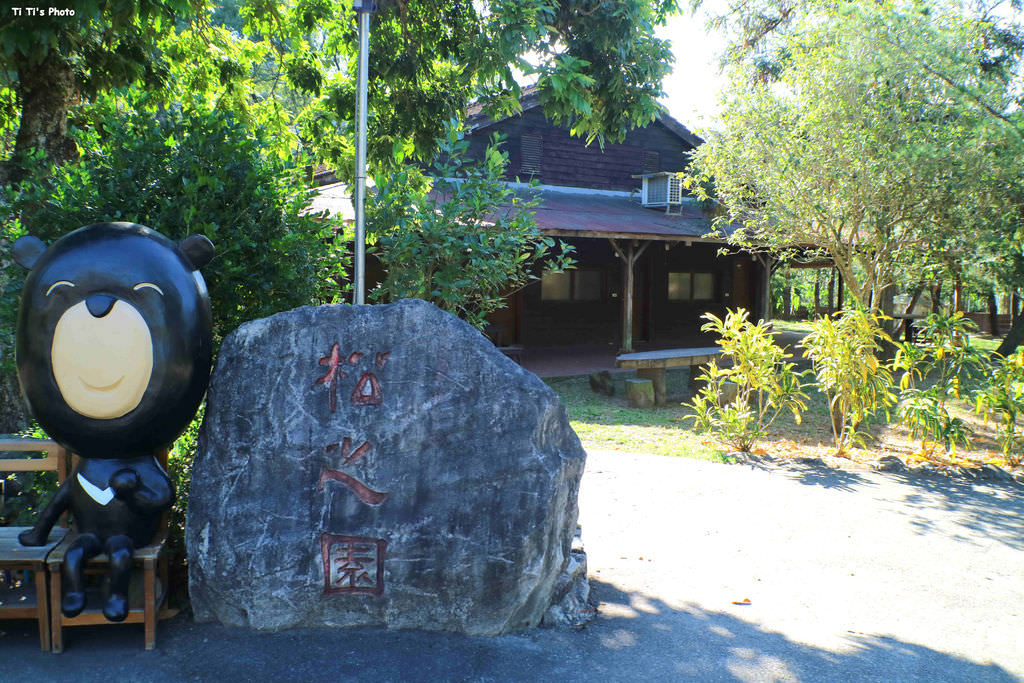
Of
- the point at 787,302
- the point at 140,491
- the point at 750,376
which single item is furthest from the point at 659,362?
the point at 787,302

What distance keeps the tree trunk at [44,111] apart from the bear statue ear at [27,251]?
2.98 meters

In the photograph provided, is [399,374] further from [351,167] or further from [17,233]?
[351,167]

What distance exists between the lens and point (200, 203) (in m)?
3.88

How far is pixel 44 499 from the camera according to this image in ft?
13.2

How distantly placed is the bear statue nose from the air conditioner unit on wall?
537 inches

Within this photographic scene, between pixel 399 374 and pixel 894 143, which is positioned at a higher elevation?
pixel 894 143

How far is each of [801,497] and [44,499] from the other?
516 cm

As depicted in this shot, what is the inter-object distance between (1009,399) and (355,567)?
240 inches

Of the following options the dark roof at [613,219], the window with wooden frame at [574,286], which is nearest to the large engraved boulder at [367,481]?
the dark roof at [613,219]

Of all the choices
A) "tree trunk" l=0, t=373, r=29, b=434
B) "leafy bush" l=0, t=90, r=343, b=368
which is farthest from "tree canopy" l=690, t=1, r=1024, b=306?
"tree trunk" l=0, t=373, r=29, b=434

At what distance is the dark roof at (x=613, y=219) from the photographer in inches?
452

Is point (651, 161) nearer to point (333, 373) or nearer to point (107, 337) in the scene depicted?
Result: point (333, 373)

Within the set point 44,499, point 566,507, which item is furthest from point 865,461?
point 44,499

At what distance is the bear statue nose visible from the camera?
9.82 feet
